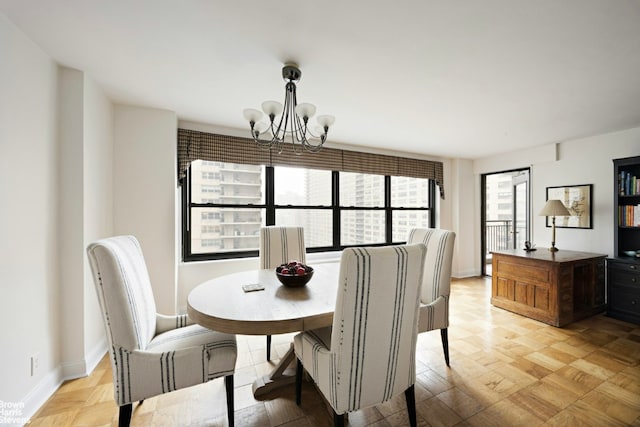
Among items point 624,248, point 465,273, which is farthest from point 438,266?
point 465,273

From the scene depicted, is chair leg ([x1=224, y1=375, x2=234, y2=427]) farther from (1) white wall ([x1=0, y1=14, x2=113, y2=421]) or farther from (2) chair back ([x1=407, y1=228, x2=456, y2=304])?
(2) chair back ([x1=407, y1=228, x2=456, y2=304])

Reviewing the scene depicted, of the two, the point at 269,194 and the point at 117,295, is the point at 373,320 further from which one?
the point at 269,194

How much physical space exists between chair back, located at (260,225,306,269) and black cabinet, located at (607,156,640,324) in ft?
11.9

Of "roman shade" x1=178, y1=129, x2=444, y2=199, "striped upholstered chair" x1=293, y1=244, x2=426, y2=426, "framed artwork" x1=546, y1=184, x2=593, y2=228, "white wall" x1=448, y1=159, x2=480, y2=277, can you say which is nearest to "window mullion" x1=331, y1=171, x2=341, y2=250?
"roman shade" x1=178, y1=129, x2=444, y2=199

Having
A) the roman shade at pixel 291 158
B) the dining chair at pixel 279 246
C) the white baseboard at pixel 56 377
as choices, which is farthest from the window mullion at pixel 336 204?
the white baseboard at pixel 56 377

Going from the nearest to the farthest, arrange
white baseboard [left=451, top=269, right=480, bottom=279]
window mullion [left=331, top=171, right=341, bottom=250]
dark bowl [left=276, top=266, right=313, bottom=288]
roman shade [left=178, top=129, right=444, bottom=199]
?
dark bowl [left=276, top=266, right=313, bottom=288] < roman shade [left=178, top=129, right=444, bottom=199] < window mullion [left=331, top=171, right=341, bottom=250] < white baseboard [left=451, top=269, right=480, bottom=279]

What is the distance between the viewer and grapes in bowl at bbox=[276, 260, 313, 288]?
1.69 metres

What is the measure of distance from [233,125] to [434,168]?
140 inches

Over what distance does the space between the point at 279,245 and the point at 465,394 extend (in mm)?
1845

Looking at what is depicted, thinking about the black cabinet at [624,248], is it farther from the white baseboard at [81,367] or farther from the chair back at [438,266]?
the white baseboard at [81,367]

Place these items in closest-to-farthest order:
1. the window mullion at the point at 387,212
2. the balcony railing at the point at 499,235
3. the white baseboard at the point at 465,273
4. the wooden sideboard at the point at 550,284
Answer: the wooden sideboard at the point at 550,284 < the window mullion at the point at 387,212 < the white baseboard at the point at 465,273 < the balcony railing at the point at 499,235

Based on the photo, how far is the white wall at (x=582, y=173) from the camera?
3320 mm

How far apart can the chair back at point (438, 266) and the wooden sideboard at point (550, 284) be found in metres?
1.65

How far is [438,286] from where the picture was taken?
206 cm
